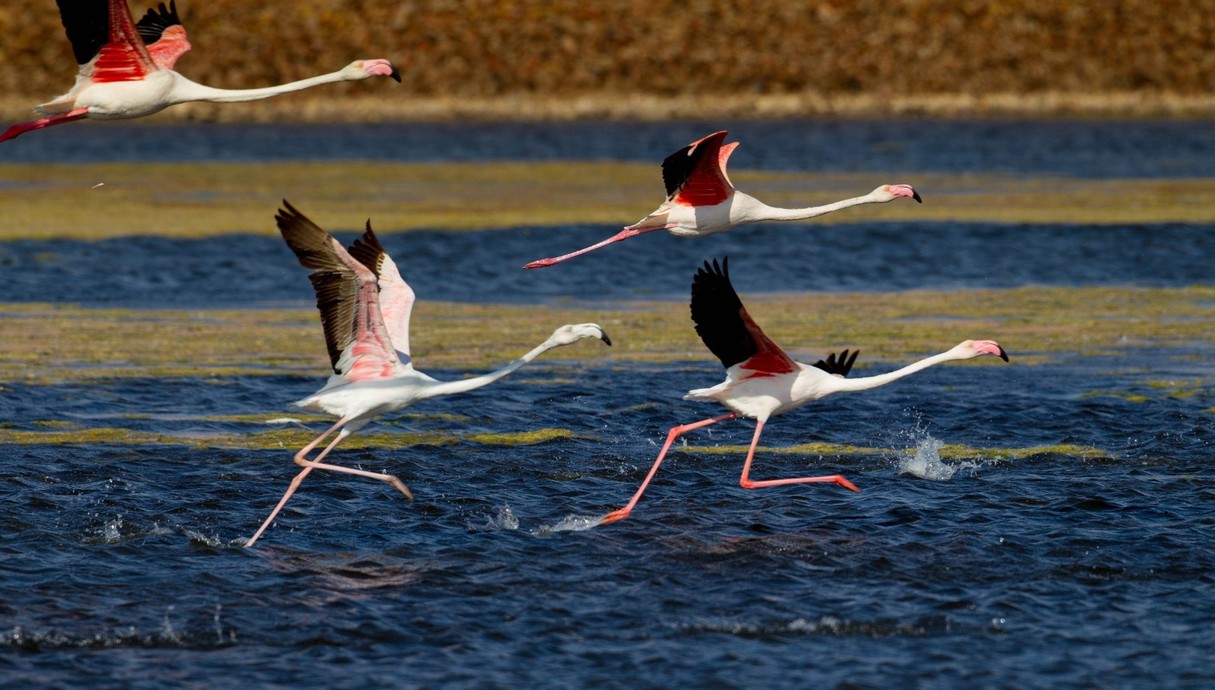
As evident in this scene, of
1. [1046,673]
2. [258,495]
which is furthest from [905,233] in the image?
A: [1046,673]

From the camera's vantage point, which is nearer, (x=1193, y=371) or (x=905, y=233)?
(x=1193, y=371)

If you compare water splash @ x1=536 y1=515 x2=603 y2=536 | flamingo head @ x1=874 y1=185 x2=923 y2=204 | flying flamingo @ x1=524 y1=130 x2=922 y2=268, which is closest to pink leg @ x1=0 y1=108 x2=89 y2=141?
flying flamingo @ x1=524 y1=130 x2=922 y2=268

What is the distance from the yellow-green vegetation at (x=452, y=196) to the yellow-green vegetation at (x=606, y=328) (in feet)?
19.5

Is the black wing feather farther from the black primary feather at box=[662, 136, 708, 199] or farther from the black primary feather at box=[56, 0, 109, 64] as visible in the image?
the black primary feather at box=[662, 136, 708, 199]

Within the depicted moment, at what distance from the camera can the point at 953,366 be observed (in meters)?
15.7

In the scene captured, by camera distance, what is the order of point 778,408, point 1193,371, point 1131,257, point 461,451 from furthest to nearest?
1. point 1131,257
2. point 1193,371
3. point 461,451
4. point 778,408

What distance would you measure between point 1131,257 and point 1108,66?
30.4 m

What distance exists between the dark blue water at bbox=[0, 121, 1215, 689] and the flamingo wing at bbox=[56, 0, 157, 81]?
8.55 ft

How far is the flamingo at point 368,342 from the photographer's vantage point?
30.5 feet

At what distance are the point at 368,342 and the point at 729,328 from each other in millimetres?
2086

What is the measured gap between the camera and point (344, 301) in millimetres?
9469

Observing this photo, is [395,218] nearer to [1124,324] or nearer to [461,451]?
[1124,324]

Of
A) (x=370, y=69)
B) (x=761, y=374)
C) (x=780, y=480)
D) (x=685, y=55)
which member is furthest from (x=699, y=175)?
(x=685, y=55)

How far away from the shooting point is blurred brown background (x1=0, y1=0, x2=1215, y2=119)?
158 feet
